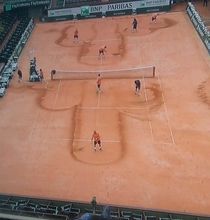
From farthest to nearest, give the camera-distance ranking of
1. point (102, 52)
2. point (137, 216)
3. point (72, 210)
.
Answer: point (102, 52)
point (72, 210)
point (137, 216)

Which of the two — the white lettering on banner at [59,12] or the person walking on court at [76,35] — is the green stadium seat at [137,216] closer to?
the person walking on court at [76,35]

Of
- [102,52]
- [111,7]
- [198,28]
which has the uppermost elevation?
[111,7]

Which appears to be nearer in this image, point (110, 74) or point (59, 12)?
point (110, 74)

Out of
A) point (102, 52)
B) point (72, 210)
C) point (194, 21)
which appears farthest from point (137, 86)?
point (194, 21)

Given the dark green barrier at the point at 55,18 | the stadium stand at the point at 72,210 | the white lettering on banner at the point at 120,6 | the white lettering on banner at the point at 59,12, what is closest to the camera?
the stadium stand at the point at 72,210

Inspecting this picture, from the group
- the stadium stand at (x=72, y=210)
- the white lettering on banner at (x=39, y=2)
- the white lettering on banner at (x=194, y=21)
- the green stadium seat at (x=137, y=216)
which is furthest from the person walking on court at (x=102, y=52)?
the green stadium seat at (x=137, y=216)

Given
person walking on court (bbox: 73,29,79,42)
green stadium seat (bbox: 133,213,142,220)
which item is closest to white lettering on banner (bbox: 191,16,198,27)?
person walking on court (bbox: 73,29,79,42)

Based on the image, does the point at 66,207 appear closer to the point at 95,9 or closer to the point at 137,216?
the point at 137,216
